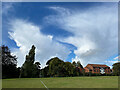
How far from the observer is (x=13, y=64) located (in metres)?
38.7

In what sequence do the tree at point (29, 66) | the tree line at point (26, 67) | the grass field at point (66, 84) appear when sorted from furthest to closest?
1. the tree at point (29, 66)
2. the tree line at point (26, 67)
3. the grass field at point (66, 84)

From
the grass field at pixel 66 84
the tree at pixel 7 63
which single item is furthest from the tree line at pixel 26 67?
the grass field at pixel 66 84

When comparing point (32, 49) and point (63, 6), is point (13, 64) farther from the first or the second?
point (63, 6)

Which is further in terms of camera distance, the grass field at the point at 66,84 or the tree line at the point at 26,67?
the tree line at the point at 26,67

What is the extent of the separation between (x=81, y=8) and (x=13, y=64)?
118 feet

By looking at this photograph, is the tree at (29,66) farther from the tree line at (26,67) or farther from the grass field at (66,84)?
the grass field at (66,84)

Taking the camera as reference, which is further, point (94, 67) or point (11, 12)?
point (94, 67)

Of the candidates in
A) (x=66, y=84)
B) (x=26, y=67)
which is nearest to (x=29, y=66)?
(x=26, y=67)

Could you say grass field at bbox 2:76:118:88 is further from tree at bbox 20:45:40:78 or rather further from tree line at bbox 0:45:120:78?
tree at bbox 20:45:40:78

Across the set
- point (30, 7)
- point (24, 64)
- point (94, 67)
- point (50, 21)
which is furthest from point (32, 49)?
point (94, 67)

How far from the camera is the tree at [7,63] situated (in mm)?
35656

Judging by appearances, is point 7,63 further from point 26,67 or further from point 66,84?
point 66,84

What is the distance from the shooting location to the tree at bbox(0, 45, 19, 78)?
3566cm

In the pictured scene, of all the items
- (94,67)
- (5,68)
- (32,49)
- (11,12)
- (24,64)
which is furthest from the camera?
(94,67)
